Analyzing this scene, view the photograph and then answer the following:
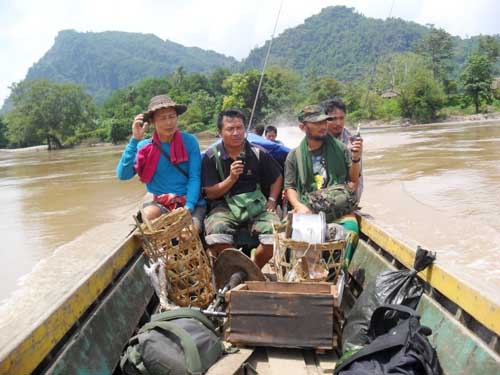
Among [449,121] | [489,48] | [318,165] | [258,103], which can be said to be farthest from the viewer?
[489,48]

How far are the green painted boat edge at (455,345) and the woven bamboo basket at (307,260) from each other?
0.57m

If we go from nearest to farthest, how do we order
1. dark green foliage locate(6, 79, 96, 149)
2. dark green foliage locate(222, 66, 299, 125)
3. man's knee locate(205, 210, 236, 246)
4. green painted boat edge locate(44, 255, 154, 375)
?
1. green painted boat edge locate(44, 255, 154, 375)
2. man's knee locate(205, 210, 236, 246)
3. dark green foliage locate(6, 79, 96, 149)
4. dark green foliage locate(222, 66, 299, 125)

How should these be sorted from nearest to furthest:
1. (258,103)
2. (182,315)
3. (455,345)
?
(455,345) → (182,315) → (258,103)

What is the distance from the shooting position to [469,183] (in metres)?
12.0

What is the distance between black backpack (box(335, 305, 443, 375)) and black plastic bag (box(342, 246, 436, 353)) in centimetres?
31

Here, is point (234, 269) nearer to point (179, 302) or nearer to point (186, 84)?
point (179, 302)

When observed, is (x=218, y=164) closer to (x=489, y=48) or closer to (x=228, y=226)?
(x=228, y=226)

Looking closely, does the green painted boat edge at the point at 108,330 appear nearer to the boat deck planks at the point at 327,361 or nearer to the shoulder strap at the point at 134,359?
the shoulder strap at the point at 134,359

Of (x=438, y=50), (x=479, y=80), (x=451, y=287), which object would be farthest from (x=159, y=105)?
(x=438, y=50)

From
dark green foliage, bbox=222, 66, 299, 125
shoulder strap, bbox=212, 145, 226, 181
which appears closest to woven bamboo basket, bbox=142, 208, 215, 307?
shoulder strap, bbox=212, 145, 226, 181

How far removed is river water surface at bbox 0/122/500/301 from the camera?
653 cm

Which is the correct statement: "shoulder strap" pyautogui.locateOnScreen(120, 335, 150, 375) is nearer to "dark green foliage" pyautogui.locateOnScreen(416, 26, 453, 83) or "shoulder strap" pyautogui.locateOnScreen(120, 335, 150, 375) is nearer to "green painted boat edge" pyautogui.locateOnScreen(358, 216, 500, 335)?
"green painted boat edge" pyautogui.locateOnScreen(358, 216, 500, 335)

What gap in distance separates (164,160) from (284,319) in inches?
73.9

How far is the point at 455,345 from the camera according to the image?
209 cm
